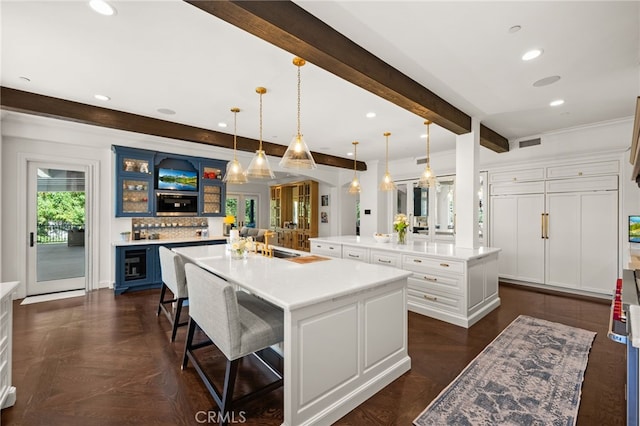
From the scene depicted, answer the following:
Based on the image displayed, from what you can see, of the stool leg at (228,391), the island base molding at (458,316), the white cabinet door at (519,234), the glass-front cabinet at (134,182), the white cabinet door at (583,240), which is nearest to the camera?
the stool leg at (228,391)

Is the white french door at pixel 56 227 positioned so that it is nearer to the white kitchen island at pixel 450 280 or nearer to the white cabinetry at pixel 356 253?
the white cabinetry at pixel 356 253

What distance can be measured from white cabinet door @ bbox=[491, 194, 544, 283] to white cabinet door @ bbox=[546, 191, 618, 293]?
16 cm

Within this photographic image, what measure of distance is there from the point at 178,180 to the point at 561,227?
23.1ft

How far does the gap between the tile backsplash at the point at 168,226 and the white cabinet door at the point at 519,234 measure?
19.8 ft

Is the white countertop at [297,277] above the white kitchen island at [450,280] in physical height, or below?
above

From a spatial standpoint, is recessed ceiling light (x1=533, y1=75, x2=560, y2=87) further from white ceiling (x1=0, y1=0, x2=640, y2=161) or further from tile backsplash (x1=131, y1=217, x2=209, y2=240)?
tile backsplash (x1=131, y1=217, x2=209, y2=240)

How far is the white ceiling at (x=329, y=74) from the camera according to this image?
1.91 meters

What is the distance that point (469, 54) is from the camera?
240cm

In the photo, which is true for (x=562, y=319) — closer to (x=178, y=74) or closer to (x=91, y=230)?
(x=178, y=74)

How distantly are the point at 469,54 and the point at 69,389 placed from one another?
4218 mm

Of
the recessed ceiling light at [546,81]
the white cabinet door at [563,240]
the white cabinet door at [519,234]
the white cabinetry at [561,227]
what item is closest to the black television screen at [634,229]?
the white cabinetry at [561,227]

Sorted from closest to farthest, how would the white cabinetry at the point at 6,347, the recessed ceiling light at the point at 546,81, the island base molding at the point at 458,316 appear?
the white cabinetry at the point at 6,347 < the recessed ceiling light at the point at 546,81 < the island base molding at the point at 458,316

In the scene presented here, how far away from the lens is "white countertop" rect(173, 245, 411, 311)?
5.82 feet

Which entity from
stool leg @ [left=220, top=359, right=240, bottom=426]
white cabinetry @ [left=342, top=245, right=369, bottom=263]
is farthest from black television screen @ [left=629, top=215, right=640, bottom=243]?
stool leg @ [left=220, top=359, right=240, bottom=426]
